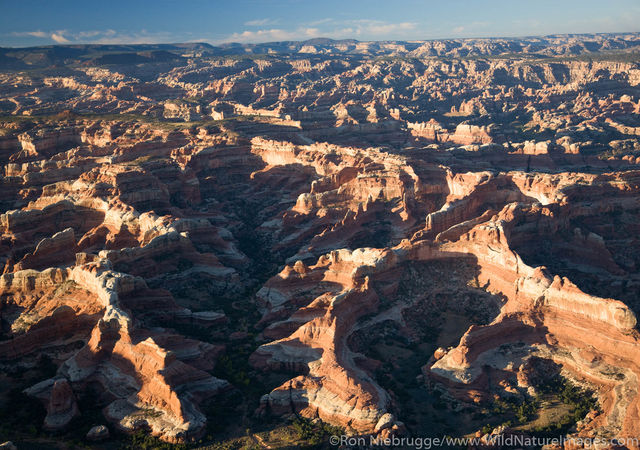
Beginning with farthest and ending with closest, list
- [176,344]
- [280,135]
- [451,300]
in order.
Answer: [280,135]
[451,300]
[176,344]

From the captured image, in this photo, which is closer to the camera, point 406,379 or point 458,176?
point 406,379

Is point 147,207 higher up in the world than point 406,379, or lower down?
higher up

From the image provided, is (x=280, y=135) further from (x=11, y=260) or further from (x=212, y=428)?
(x=212, y=428)

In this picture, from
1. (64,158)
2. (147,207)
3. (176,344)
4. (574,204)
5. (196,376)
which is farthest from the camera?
(64,158)

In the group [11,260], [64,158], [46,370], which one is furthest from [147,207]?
[46,370]

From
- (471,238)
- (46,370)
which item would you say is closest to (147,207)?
(46,370)

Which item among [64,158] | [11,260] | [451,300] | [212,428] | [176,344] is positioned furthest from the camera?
[64,158]

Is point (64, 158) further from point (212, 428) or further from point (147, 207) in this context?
point (212, 428)

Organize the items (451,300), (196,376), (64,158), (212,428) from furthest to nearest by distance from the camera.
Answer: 1. (64,158)
2. (451,300)
3. (196,376)
4. (212,428)

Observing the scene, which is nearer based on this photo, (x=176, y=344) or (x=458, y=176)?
(x=176, y=344)
